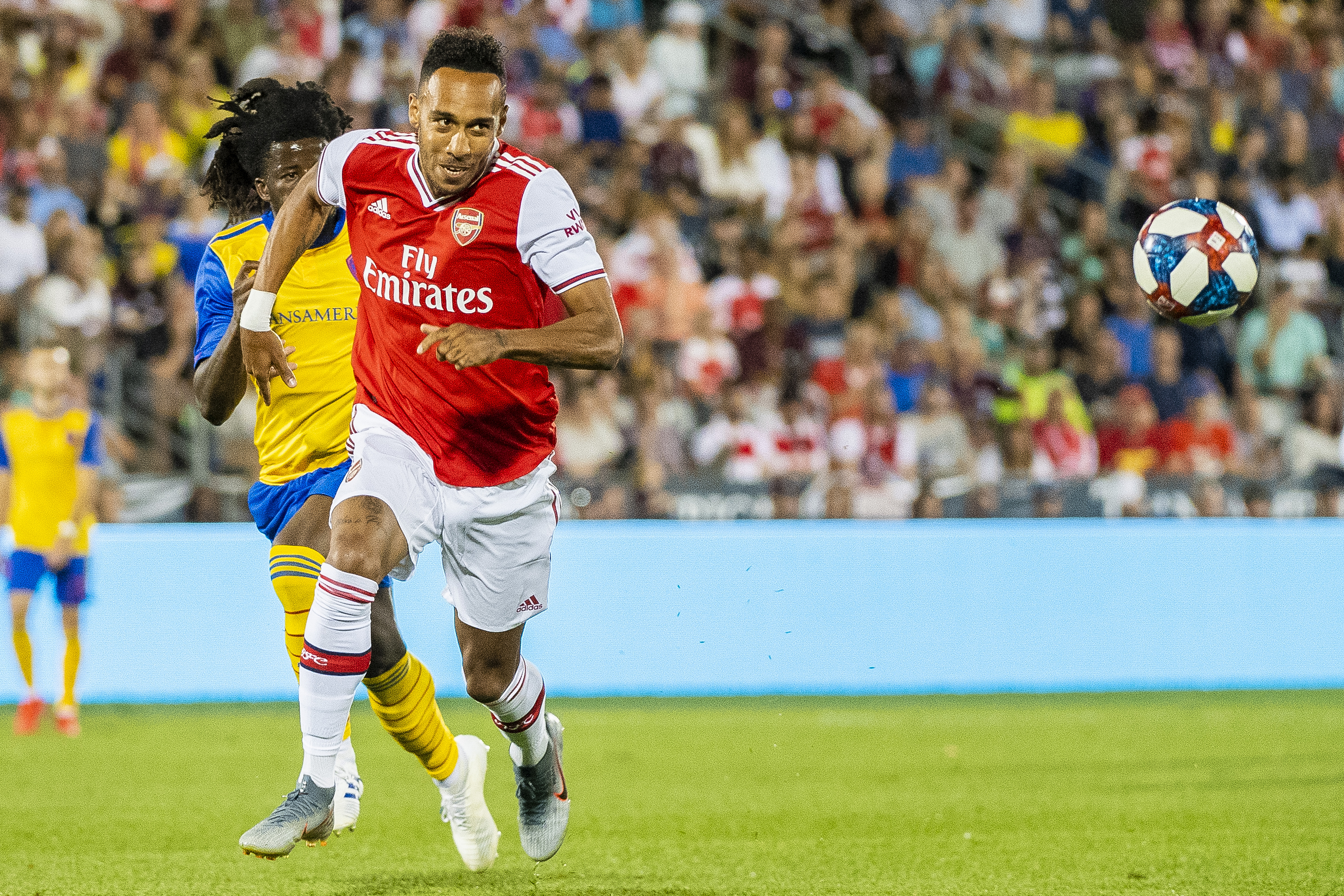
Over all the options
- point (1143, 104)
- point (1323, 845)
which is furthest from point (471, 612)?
point (1143, 104)

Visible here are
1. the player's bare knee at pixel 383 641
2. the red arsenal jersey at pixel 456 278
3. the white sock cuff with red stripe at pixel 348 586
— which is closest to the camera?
the white sock cuff with red stripe at pixel 348 586

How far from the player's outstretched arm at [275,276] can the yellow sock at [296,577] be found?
73cm

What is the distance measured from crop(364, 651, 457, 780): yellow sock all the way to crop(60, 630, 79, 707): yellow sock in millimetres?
4798

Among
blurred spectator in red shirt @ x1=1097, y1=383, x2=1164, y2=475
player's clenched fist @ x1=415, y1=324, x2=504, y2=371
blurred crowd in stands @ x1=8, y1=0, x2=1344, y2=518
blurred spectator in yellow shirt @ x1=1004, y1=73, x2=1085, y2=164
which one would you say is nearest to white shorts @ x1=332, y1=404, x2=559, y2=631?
player's clenched fist @ x1=415, y1=324, x2=504, y2=371

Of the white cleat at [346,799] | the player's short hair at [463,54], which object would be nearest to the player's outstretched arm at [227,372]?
the player's short hair at [463,54]

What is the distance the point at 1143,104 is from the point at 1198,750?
8.96 meters

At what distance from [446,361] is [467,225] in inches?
24.5

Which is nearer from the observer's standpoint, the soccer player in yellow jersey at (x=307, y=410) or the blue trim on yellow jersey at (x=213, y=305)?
the soccer player in yellow jersey at (x=307, y=410)

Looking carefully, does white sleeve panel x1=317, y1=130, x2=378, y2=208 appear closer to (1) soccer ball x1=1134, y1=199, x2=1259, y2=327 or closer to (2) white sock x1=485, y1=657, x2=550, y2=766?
(2) white sock x1=485, y1=657, x2=550, y2=766

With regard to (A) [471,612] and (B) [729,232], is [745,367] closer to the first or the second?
(B) [729,232]

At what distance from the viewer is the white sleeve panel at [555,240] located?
4.78 m

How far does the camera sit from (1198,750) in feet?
28.6

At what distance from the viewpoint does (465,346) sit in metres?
4.39

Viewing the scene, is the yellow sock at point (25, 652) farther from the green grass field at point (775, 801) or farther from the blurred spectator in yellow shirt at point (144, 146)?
the blurred spectator in yellow shirt at point (144, 146)
